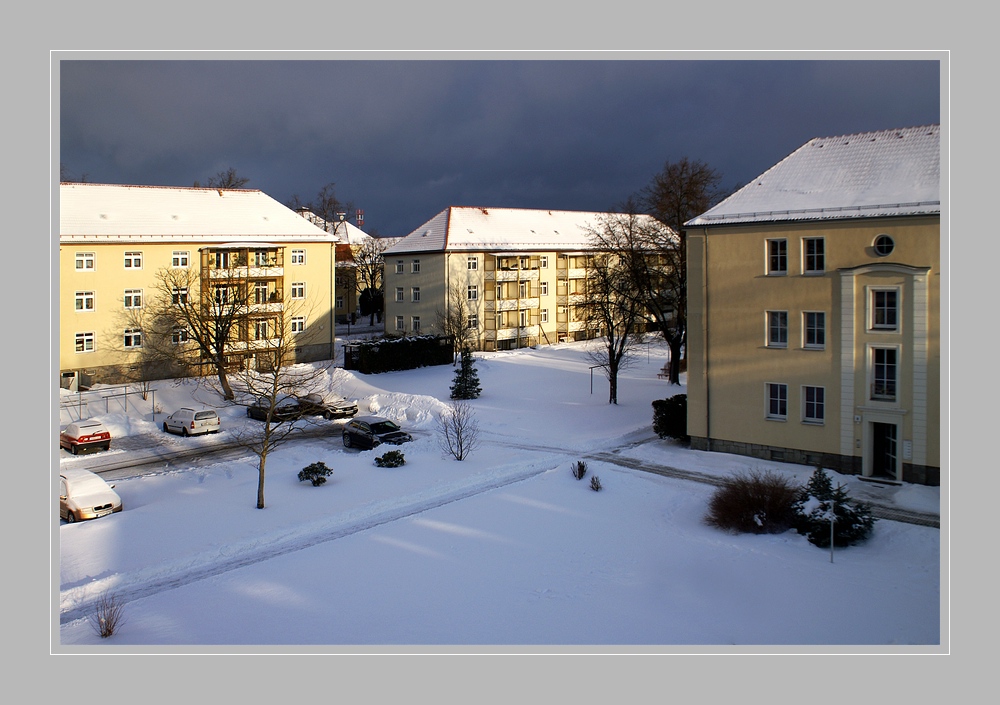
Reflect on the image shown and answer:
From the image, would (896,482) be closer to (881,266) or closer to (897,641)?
(881,266)

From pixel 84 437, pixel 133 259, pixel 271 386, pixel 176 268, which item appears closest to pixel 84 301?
pixel 133 259

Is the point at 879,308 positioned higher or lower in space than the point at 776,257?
lower

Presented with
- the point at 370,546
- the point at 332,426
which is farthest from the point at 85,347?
the point at 370,546

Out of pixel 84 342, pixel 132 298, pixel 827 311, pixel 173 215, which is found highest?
pixel 173 215

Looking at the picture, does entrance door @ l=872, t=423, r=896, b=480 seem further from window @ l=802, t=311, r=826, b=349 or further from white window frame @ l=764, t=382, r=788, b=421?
window @ l=802, t=311, r=826, b=349

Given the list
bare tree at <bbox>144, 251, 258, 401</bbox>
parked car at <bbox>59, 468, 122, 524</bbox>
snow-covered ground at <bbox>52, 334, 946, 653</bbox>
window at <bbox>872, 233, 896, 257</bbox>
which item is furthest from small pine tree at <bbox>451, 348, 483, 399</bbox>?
window at <bbox>872, 233, 896, 257</bbox>

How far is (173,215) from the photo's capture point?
4441 centimetres

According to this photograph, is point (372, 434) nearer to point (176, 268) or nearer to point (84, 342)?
point (84, 342)

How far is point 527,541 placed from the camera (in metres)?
19.1

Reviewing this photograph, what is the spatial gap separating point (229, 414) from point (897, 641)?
101ft

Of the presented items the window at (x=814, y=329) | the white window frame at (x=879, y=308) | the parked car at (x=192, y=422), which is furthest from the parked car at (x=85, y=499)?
the white window frame at (x=879, y=308)

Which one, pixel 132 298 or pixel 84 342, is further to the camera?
pixel 132 298

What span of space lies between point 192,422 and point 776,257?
22.8m

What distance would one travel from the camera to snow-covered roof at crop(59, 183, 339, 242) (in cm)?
4088
